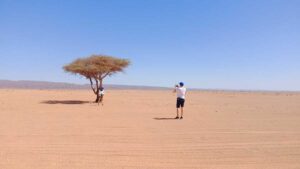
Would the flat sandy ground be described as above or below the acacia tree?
below

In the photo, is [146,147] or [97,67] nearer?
[146,147]

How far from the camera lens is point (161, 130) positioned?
11.0 m

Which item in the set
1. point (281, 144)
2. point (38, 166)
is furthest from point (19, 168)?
point (281, 144)

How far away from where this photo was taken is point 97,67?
26109 millimetres

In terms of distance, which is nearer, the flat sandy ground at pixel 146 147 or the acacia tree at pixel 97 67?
the flat sandy ground at pixel 146 147

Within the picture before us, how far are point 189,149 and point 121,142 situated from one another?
1.82 meters

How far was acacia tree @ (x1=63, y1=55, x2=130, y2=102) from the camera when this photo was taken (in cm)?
2618

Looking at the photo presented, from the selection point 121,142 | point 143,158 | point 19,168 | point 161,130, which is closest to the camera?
point 19,168

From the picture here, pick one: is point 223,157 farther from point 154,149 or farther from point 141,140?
point 141,140

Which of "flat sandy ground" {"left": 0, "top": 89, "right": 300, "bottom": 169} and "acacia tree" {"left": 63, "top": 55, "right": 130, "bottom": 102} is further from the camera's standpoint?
"acacia tree" {"left": 63, "top": 55, "right": 130, "bottom": 102}

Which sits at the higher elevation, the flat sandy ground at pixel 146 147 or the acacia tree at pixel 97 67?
the acacia tree at pixel 97 67

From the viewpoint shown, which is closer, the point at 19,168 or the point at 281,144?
the point at 19,168

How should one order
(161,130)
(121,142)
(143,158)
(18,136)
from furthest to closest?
(161,130), (18,136), (121,142), (143,158)

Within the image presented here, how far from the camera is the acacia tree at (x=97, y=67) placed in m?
26.2
